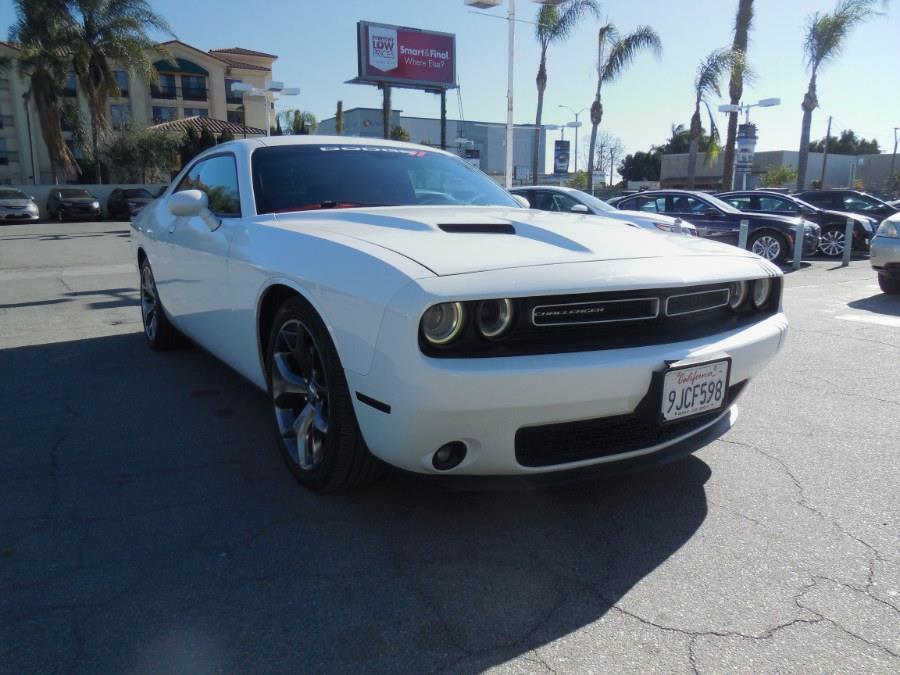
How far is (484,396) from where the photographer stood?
6.81 ft

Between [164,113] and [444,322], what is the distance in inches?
2344

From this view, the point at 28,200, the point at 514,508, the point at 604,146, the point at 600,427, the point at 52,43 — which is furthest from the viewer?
the point at 604,146

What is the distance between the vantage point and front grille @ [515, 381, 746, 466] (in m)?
2.27

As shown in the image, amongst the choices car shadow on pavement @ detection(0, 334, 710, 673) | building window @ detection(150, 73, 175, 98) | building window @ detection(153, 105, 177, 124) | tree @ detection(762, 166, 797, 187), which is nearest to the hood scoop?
car shadow on pavement @ detection(0, 334, 710, 673)

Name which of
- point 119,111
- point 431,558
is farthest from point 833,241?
point 119,111

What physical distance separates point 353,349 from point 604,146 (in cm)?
7078

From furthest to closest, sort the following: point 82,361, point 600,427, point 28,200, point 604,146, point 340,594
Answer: point 604,146, point 28,200, point 82,361, point 600,427, point 340,594

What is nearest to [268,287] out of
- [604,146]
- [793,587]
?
[793,587]

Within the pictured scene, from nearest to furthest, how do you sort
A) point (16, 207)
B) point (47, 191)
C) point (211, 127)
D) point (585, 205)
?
point (585, 205) → point (16, 207) → point (47, 191) → point (211, 127)

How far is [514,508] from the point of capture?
2715 millimetres

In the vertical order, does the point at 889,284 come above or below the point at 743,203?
below

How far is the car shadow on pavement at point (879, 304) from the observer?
722cm

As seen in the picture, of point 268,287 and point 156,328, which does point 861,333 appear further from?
point 156,328

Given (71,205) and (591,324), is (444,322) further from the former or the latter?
(71,205)
